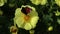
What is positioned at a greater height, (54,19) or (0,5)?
(0,5)

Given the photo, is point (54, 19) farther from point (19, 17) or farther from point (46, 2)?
point (19, 17)

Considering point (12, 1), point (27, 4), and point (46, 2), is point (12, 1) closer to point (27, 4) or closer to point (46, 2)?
point (27, 4)

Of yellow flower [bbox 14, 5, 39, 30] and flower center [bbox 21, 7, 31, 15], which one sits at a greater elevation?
flower center [bbox 21, 7, 31, 15]

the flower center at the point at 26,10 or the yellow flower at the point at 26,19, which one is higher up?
the flower center at the point at 26,10

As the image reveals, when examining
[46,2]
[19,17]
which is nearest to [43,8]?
[46,2]

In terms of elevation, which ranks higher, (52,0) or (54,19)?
(52,0)
